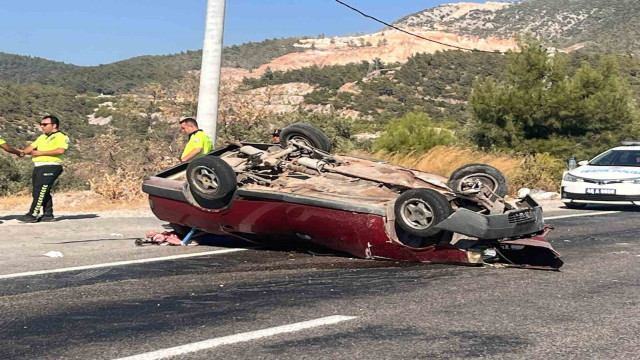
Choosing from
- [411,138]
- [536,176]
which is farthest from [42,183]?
[411,138]

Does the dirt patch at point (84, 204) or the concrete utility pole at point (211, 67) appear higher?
the concrete utility pole at point (211, 67)

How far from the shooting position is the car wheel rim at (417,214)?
264 inches

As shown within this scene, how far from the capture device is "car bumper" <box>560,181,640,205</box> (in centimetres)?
1409

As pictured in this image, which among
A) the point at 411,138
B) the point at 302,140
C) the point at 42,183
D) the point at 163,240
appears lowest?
the point at 163,240

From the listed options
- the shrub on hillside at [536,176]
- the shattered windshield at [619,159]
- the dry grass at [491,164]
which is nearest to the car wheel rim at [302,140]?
the dry grass at [491,164]

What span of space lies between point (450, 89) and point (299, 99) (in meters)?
14.5

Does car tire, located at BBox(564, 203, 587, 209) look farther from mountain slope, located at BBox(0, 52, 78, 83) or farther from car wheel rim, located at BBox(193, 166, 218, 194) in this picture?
mountain slope, located at BBox(0, 52, 78, 83)

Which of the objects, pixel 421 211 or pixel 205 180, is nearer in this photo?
pixel 421 211

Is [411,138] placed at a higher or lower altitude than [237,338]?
higher

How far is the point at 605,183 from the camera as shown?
14312mm

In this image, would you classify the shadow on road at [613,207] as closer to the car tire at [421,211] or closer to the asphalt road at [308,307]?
the asphalt road at [308,307]

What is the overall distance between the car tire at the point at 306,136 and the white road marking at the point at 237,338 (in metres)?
4.43

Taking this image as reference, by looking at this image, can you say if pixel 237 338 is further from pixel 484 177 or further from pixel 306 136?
pixel 306 136

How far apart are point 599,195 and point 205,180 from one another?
362 inches
